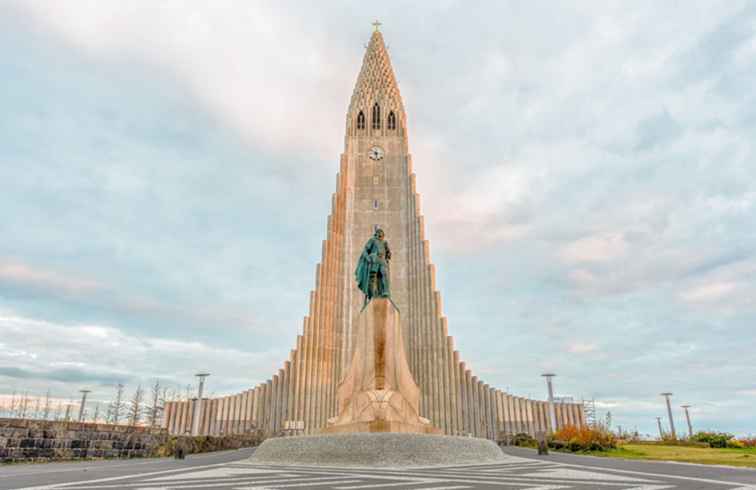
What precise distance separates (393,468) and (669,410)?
2781 cm


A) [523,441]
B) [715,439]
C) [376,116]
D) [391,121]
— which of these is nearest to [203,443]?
[523,441]

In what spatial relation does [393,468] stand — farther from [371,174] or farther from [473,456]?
[371,174]

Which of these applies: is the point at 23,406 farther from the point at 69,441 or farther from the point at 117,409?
the point at 69,441

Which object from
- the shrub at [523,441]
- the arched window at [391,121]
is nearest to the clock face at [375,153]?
the arched window at [391,121]

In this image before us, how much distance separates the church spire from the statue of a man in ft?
69.4

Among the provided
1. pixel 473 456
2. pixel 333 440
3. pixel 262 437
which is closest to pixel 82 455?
pixel 333 440

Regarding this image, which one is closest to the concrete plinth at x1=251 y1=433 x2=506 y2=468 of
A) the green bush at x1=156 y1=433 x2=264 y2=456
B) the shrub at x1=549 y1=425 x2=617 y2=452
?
the green bush at x1=156 y1=433 x2=264 y2=456

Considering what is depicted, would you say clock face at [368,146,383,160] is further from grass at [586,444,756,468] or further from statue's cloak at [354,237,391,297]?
grass at [586,444,756,468]

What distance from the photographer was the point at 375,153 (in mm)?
31391

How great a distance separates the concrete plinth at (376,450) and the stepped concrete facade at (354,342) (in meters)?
14.8

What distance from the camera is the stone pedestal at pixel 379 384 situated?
1032 cm

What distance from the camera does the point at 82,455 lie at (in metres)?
9.09

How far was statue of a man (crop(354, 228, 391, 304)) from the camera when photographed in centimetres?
1172

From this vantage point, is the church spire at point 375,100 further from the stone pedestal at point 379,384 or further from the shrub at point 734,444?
the shrub at point 734,444
